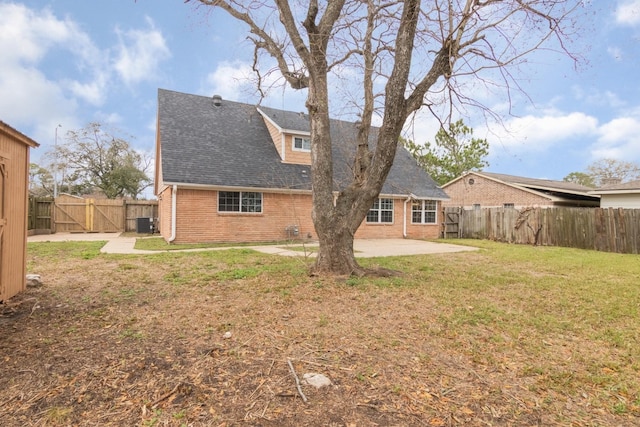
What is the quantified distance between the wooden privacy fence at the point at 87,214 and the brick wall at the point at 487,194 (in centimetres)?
1796

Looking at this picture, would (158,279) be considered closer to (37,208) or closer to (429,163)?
(37,208)

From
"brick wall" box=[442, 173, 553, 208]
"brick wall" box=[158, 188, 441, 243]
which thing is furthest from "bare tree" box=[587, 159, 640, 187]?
"brick wall" box=[158, 188, 441, 243]

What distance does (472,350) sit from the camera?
11.7ft

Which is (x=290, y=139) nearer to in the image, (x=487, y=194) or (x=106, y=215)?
(x=106, y=215)

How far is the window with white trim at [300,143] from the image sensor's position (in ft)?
54.2

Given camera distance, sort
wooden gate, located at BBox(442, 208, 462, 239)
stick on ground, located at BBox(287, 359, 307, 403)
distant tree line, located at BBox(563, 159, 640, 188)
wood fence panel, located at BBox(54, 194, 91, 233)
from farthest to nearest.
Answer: distant tree line, located at BBox(563, 159, 640, 188) → wooden gate, located at BBox(442, 208, 462, 239) → wood fence panel, located at BBox(54, 194, 91, 233) → stick on ground, located at BBox(287, 359, 307, 403)

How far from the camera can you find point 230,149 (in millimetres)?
15383

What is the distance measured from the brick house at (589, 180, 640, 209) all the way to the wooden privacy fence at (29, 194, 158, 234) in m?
23.4

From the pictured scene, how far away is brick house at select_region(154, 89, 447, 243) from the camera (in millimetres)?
13203

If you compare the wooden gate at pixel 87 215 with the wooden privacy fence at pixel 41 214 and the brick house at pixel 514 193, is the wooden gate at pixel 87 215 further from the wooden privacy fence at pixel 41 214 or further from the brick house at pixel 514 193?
the brick house at pixel 514 193

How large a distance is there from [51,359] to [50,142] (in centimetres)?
3077

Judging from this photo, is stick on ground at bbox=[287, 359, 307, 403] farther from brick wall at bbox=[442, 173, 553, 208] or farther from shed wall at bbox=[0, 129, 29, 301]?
brick wall at bbox=[442, 173, 553, 208]

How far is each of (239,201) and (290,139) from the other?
423 centimetres

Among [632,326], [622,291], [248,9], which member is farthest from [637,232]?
[248,9]
